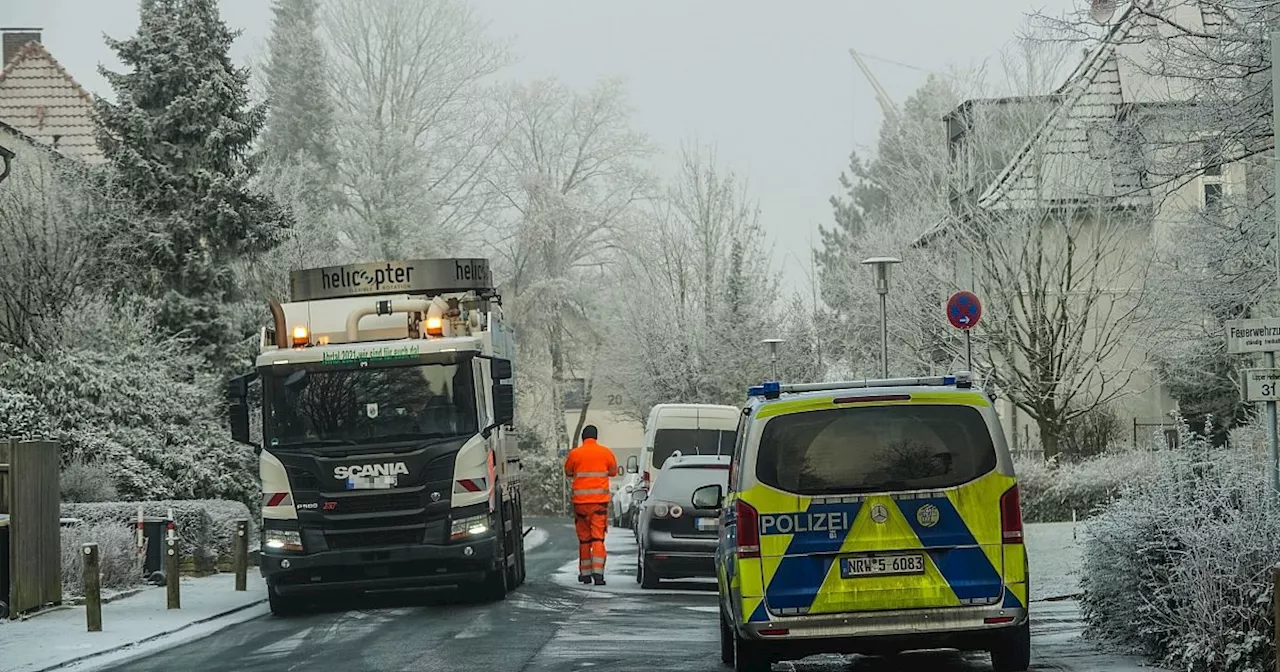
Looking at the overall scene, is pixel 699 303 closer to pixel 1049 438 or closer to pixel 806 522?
pixel 1049 438

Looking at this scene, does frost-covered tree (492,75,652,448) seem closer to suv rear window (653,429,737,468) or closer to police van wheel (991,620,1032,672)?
suv rear window (653,429,737,468)

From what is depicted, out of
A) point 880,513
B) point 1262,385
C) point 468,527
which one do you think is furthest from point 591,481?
point 880,513

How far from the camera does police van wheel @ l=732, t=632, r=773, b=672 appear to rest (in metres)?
11.2

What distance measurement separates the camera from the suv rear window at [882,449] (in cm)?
1102

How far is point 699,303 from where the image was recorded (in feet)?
181

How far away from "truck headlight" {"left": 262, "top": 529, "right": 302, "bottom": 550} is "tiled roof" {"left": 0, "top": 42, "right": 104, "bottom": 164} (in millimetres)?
35575

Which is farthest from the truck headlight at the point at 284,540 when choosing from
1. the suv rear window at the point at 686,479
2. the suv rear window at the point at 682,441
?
the suv rear window at the point at 682,441

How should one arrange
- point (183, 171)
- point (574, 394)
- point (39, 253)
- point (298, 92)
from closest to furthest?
point (39, 253) → point (183, 171) → point (298, 92) → point (574, 394)

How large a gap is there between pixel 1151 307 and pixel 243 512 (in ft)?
49.2

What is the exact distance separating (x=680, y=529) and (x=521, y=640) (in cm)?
602

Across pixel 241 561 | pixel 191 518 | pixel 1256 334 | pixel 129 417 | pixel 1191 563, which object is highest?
pixel 1256 334

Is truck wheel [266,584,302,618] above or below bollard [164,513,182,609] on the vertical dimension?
below

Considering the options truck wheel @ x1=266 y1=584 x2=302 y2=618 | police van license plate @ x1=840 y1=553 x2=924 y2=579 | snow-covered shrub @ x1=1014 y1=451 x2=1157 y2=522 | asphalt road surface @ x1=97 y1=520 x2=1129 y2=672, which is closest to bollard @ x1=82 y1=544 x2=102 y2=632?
asphalt road surface @ x1=97 y1=520 x2=1129 y2=672

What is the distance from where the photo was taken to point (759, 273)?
179 feet
